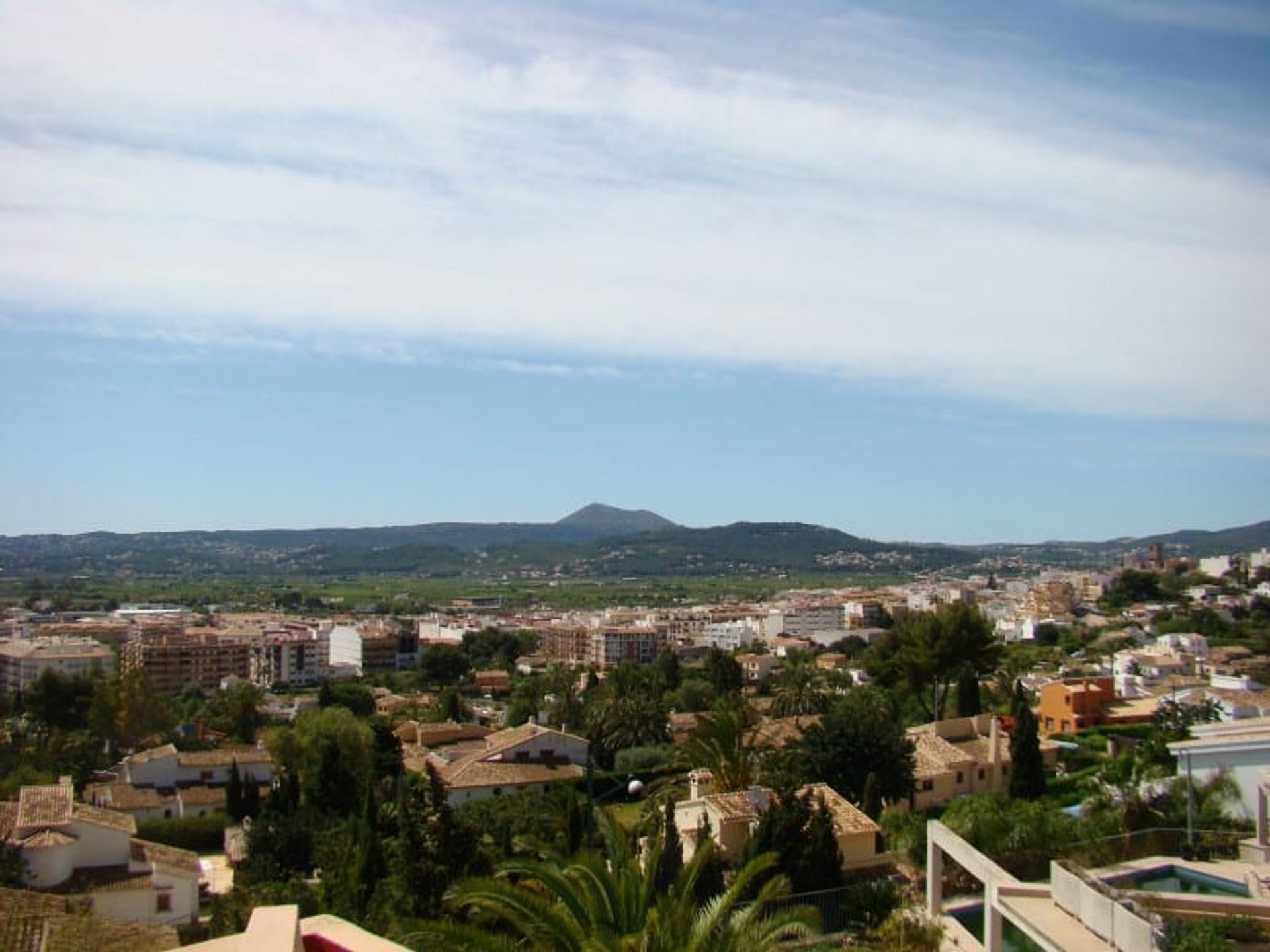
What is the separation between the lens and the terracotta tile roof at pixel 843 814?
18.9m

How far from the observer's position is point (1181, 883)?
1511cm

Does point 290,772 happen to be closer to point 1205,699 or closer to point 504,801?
point 504,801

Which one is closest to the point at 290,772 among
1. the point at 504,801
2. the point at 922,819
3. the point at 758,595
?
the point at 504,801

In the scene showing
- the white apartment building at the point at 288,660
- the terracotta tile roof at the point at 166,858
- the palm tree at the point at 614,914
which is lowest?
the white apartment building at the point at 288,660

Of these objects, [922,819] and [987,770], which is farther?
[987,770]

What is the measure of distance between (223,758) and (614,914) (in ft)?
105

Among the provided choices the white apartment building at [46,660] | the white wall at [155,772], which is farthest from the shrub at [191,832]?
the white apartment building at [46,660]

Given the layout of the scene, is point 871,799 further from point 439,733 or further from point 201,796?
point 439,733

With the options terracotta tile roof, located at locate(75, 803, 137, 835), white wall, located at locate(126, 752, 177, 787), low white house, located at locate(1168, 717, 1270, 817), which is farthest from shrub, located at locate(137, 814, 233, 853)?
low white house, located at locate(1168, 717, 1270, 817)

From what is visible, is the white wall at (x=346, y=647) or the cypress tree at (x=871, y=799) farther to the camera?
the white wall at (x=346, y=647)

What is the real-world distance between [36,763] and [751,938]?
34.3 metres

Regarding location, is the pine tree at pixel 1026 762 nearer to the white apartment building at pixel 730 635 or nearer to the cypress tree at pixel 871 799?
the cypress tree at pixel 871 799

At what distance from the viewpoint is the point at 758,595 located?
6555 inches

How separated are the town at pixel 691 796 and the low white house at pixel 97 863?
0.05 meters
